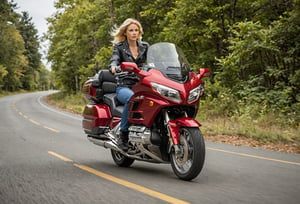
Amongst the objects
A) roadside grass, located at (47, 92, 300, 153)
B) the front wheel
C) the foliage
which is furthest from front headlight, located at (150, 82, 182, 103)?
the foliage

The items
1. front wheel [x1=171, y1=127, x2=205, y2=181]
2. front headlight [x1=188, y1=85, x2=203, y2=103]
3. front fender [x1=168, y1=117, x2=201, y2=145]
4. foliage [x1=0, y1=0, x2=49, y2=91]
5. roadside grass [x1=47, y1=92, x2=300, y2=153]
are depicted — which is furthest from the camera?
foliage [x1=0, y1=0, x2=49, y2=91]

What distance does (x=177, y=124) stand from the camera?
475cm

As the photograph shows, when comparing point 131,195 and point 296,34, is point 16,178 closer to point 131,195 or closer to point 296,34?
point 131,195

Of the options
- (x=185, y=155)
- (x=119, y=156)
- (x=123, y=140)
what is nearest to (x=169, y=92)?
(x=185, y=155)

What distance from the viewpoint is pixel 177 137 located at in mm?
4730

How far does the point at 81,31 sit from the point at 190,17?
1718 cm

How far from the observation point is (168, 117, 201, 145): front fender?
15.3ft

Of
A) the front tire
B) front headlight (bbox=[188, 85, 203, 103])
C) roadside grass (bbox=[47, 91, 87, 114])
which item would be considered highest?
front headlight (bbox=[188, 85, 203, 103])

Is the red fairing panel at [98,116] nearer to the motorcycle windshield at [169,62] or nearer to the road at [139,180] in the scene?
the road at [139,180]

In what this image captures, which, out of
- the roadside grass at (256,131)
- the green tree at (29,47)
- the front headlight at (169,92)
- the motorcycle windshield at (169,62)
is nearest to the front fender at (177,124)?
the front headlight at (169,92)

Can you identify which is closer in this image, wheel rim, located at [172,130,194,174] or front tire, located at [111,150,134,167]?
wheel rim, located at [172,130,194,174]

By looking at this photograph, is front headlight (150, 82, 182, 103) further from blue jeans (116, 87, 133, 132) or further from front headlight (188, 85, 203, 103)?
blue jeans (116, 87, 133, 132)

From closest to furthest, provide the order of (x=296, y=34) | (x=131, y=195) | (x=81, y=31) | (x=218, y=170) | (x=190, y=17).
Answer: (x=131, y=195) < (x=218, y=170) < (x=296, y=34) < (x=190, y=17) < (x=81, y=31)

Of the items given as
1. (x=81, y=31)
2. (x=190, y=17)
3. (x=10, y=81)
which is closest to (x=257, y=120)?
(x=190, y=17)
